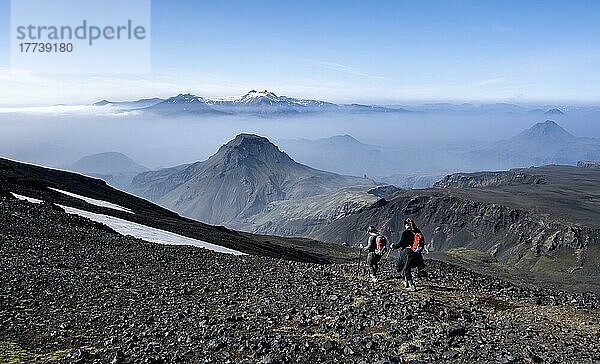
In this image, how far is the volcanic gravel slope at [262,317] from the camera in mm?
13945

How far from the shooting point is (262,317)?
1708 centimetres

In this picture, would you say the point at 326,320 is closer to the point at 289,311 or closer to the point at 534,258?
the point at 289,311

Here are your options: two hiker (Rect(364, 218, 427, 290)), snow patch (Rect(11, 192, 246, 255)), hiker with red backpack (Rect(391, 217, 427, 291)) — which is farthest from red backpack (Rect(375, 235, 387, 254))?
snow patch (Rect(11, 192, 246, 255))

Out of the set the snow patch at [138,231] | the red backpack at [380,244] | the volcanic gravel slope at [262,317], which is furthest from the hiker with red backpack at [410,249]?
the snow patch at [138,231]

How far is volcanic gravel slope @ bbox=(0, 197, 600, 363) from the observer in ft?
45.8

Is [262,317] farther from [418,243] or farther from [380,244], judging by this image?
[380,244]

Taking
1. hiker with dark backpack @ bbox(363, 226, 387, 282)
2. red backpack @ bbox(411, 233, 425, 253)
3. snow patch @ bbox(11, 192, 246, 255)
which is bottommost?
snow patch @ bbox(11, 192, 246, 255)

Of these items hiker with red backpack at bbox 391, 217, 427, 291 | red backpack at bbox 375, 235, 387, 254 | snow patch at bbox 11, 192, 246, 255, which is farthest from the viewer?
snow patch at bbox 11, 192, 246, 255

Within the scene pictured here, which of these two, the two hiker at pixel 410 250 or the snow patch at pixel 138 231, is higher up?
the two hiker at pixel 410 250

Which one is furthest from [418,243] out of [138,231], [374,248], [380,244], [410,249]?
[138,231]

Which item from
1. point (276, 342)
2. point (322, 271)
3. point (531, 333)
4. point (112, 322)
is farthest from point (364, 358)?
point (322, 271)

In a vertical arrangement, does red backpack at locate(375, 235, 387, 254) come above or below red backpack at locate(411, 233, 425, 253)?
below

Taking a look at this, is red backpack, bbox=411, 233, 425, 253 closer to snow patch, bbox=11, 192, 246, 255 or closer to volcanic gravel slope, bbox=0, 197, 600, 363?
volcanic gravel slope, bbox=0, 197, 600, 363

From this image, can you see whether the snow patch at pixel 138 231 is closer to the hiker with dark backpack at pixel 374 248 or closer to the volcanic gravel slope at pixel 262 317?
the volcanic gravel slope at pixel 262 317
